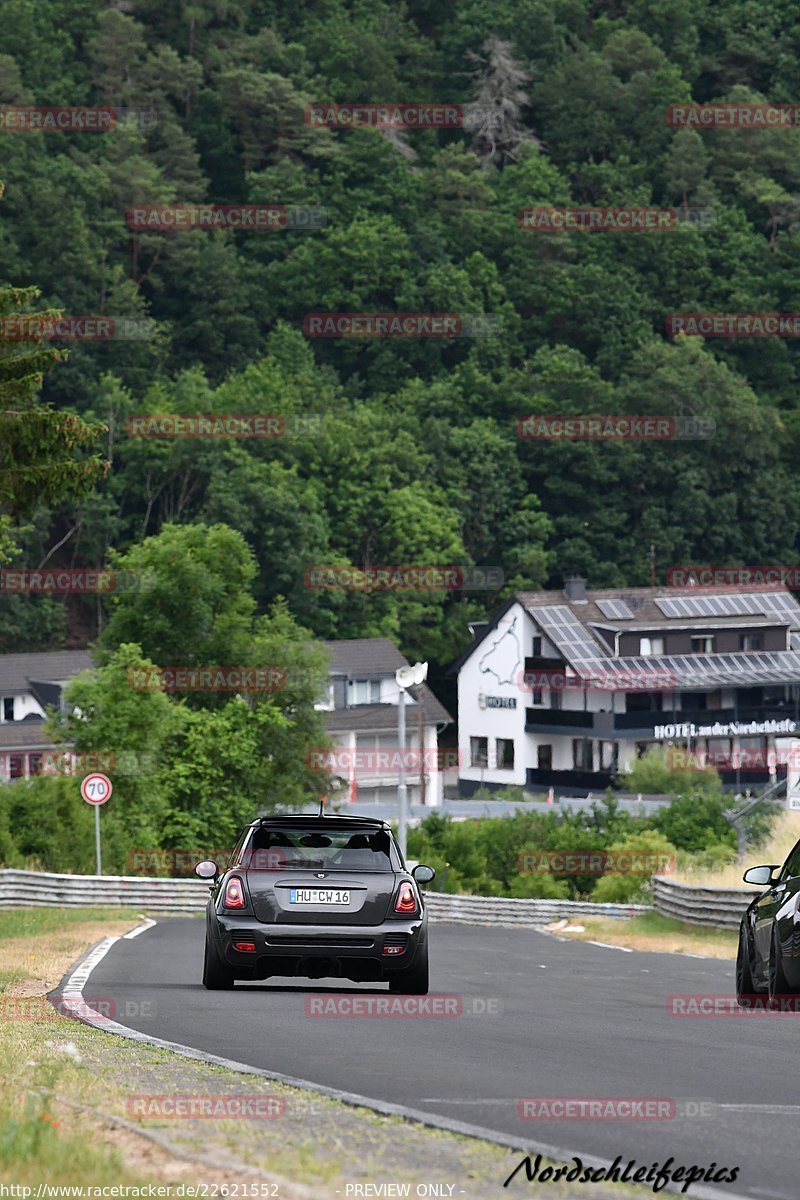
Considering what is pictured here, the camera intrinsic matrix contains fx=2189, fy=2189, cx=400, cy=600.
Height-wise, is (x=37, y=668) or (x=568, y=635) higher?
(x=568, y=635)

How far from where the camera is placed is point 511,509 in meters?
117

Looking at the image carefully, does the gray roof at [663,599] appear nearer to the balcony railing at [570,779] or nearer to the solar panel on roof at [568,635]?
the solar panel on roof at [568,635]

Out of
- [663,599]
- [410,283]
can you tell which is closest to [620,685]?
[663,599]

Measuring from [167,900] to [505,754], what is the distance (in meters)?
63.4

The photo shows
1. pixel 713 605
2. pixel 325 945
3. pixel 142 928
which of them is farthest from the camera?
pixel 713 605

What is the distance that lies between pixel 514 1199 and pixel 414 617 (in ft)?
331

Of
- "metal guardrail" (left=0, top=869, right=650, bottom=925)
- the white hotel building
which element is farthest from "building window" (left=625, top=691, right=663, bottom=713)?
"metal guardrail" (left=0, top=869, right=650, bottom=925)

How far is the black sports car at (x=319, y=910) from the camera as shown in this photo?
1513cm

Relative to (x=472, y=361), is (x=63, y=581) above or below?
below

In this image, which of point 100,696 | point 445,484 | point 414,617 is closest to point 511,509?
point 445,484

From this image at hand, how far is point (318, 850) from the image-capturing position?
51.0 feet

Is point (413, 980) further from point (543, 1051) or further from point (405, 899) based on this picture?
point (543, 1051)

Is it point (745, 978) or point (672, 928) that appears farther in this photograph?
point (672, 928)

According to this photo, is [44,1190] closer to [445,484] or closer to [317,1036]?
[317,1036]
